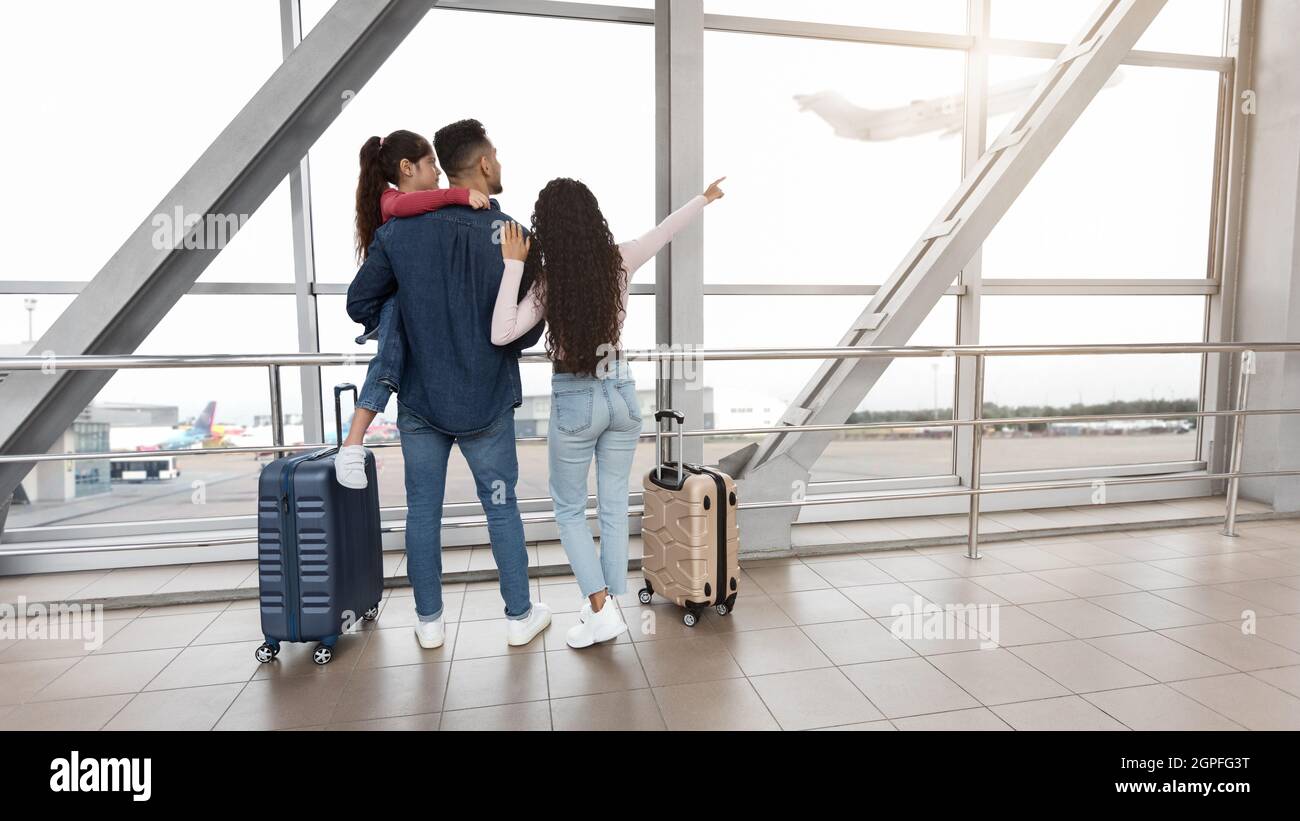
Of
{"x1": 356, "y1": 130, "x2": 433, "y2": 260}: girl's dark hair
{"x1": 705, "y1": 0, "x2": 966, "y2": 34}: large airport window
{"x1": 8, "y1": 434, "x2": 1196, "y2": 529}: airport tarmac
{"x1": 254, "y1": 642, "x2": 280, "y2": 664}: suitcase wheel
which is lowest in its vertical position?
{"x1": 254, "y1": 642, "x2": 280, "y2": 664}: suitcase wheel

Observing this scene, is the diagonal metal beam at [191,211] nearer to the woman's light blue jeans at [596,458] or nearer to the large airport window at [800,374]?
the woman's light blue jeans at [596,458]

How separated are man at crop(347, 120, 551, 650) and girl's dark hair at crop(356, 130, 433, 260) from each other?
116 millimetres

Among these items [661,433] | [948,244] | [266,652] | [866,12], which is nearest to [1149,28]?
[866,12]

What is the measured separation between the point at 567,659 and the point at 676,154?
2155 millimetres

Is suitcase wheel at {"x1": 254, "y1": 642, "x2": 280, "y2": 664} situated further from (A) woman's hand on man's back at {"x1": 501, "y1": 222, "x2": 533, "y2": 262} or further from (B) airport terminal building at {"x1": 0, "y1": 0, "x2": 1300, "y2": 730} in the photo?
(A) woman's hand on man's back at {"x1": 501, "y1": 222, "x2": 533, "y2": 262}

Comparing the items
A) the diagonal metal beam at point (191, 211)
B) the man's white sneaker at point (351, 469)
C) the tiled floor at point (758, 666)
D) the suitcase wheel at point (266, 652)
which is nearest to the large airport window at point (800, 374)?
the tiled floor at point (758, 666)

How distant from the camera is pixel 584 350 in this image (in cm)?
191

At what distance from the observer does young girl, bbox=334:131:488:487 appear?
186cm

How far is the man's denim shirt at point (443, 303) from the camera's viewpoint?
6.12 ft

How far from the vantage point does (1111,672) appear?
75.8 inches

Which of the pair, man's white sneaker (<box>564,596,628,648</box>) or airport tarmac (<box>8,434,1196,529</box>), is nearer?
man's white sneaker (<box>564,596,628,648</box>)

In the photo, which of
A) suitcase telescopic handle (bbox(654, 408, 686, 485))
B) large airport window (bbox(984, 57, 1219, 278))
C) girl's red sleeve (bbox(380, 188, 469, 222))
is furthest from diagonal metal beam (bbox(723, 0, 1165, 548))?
girl's red sleeve (bbox(380, 188, 469, 222))
